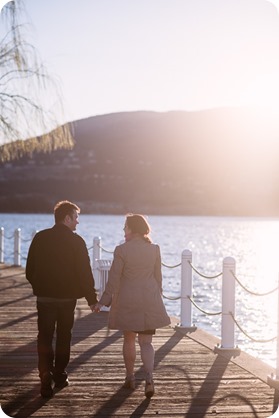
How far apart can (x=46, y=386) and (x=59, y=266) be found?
1184 millimetres

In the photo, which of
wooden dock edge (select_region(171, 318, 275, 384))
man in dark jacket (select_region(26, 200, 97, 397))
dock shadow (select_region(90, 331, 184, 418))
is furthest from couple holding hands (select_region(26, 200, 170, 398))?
wooden dock edge (select_region(171, 318, 275, 384))

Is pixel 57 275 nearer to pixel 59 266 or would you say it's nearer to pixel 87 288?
pixel 59 266

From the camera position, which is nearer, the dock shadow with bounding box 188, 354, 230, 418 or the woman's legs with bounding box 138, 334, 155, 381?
the dock shadow with bounding box 188, 354, 230, 418

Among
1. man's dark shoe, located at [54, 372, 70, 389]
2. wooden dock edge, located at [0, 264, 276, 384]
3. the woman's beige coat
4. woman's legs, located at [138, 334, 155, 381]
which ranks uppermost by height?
the woman's beige coat

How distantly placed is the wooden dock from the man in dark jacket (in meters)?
0.56

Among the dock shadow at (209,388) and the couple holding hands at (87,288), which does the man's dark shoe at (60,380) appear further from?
the dock shadow at (209,388)

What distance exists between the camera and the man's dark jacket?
340 inches

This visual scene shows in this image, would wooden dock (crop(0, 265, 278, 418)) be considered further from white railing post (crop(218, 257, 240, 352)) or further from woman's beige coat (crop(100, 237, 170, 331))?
woman's beige coat (crop(100, 237, 170, 331))

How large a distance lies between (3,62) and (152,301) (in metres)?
8.42

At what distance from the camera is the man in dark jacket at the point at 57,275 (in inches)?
340

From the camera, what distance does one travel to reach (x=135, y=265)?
852cm

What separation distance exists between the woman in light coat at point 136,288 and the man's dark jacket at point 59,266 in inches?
13.2

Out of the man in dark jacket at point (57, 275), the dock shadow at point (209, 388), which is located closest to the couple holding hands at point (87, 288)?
the man in dark jacket at point (57, 275)

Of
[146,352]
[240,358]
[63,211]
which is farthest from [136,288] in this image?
[240,358]
